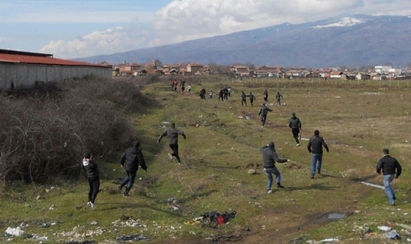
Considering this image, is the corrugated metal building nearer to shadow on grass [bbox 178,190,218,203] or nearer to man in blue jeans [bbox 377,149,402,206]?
Answer: shadow on grass [bbox 178,190,218,203]

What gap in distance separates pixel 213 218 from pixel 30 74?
71.4 ft

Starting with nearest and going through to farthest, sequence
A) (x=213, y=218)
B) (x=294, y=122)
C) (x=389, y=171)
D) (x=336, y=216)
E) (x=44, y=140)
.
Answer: (x=213, y=218) → (x=336, y=216) → (x=389, y=171) → (x=44, y=140) → (x=294, y=122)

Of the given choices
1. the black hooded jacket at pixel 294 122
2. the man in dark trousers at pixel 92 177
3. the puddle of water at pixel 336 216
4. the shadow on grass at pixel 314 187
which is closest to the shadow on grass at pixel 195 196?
the shadow on grass at pixel 314 187

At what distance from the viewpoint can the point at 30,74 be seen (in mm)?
31141

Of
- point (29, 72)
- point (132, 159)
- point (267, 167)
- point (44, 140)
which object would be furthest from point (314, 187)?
point (29, 72)

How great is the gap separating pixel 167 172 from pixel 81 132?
3.66 metres

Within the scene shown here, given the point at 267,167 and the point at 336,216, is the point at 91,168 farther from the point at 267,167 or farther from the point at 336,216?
the point at 336,216

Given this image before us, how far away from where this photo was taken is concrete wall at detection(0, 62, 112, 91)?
2708cm

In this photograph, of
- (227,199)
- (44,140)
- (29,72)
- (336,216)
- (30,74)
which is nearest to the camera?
(336,216)

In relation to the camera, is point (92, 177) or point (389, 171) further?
point (92, 177)

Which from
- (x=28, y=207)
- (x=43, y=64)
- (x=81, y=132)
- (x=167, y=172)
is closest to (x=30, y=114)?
(x=81, y=132)

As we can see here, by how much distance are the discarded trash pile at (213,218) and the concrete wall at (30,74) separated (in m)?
17.3

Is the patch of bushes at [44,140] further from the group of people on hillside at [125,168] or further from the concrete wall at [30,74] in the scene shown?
the concrete wall at [30,74]

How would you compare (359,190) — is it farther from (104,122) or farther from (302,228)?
(104,122)
